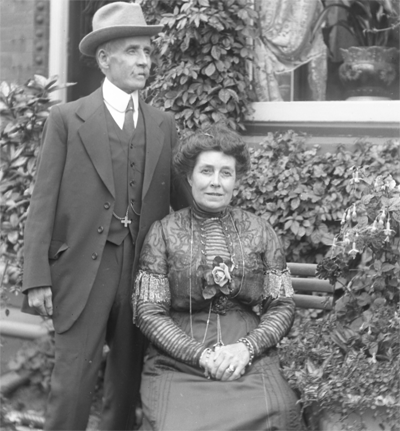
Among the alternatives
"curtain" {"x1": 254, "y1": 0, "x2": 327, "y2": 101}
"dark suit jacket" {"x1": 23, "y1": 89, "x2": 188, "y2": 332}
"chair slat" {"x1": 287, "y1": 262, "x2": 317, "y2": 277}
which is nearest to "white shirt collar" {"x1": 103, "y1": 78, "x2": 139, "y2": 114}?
"dark suit jacket" {"x1": 23, "y1": 89, "x2": 188, "y2": 332}

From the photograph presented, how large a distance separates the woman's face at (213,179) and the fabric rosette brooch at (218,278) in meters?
0.25

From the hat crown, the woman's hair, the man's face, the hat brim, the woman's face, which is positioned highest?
the hat crown

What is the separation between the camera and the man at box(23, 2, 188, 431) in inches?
139

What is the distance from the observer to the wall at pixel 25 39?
6223 mm

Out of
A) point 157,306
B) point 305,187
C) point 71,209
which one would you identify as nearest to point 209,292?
point 157,306

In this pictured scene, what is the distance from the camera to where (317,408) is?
3.21m

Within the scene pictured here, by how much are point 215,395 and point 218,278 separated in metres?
0.49

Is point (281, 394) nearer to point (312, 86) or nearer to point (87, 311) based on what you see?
point (87, 311)

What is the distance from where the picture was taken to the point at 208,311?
11.6 feet

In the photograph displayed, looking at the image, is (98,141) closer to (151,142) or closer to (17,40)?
(151,142)

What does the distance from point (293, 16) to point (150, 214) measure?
269 cm

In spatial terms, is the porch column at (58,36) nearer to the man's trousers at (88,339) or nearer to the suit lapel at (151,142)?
the suit lapel at (151,142)

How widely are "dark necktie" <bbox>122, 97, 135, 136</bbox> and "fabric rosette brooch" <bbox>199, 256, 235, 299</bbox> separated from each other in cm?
72

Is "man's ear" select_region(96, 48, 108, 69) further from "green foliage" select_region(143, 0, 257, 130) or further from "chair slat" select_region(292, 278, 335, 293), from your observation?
"green foliage" select_region(143, 0, 257, 130)
